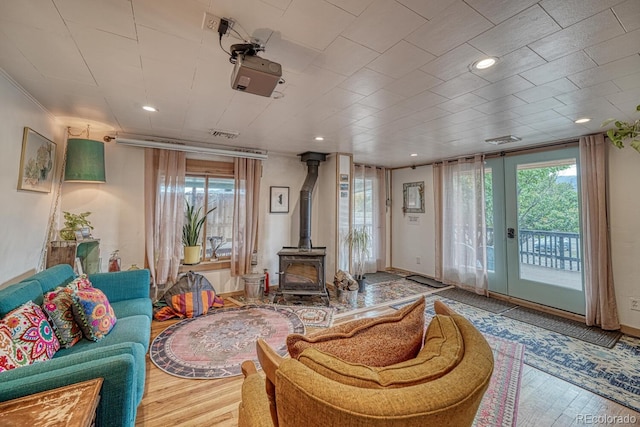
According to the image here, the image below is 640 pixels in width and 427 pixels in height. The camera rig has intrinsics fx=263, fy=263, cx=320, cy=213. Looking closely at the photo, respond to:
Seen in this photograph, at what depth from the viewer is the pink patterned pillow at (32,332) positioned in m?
1.43

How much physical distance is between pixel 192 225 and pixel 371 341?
361 cm

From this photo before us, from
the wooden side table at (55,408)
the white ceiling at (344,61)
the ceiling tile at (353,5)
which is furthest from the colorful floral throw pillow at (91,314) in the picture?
the ceiling tile at (353,5)

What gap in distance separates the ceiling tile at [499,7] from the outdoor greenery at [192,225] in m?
3.79

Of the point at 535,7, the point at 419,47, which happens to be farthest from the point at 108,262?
the point at 535,7

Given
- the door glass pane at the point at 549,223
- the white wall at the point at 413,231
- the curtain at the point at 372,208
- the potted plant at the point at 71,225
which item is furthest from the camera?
the curtain at the point at 372,208

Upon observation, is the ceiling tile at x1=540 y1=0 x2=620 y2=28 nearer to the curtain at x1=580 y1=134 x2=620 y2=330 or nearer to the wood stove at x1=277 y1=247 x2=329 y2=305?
the curtain at x1=580 y1=134 x2=620 y2=330

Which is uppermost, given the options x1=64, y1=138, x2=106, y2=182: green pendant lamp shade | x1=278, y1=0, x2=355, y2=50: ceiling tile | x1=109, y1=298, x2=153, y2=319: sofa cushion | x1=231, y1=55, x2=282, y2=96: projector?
x1=278, y1=0, x2=355, y2=50: ceiling tile

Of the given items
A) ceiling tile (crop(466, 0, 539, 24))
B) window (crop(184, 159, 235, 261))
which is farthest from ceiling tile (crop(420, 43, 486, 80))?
window (crop(184, 159, 235, 261))

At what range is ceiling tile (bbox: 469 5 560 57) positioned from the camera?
1.32 m

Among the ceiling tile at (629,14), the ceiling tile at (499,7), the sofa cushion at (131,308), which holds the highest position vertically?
the ceiling tile at (499,7)

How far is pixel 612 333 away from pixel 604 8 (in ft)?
11.7

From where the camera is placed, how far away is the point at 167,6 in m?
1.27

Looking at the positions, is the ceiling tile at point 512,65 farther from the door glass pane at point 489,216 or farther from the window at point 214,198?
the window at point 214,198

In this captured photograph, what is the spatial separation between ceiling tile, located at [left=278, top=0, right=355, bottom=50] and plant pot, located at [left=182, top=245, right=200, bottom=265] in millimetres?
3076
